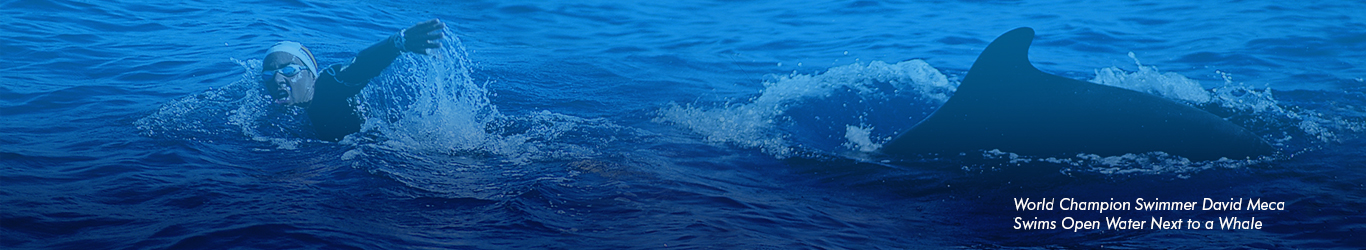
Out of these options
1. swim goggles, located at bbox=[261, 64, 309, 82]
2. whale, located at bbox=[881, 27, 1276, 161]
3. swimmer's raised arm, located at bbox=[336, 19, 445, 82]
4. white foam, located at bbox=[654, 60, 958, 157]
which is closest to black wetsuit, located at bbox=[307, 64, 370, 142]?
swimmer's raised arm, located at bbox=[336, 19, 445, 82]

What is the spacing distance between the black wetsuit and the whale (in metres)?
4.34

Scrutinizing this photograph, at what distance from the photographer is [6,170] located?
5582 millimetres

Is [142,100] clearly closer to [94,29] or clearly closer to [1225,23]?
[94,29]

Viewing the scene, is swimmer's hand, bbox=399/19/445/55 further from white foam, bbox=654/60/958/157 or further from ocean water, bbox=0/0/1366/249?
white foam, bbox=654/60/958/157

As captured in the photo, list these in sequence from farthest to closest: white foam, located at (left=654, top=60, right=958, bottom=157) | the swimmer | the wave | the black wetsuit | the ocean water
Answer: white foam, located at (left=654, top=60, right=958, bottom=157) → the black wetsuit → the swimmer → the wave → the ocean water

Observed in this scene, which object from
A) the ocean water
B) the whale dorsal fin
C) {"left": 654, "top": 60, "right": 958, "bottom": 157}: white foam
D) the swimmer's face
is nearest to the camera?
the ocean water

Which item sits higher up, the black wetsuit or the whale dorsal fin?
the whale dorsal fin

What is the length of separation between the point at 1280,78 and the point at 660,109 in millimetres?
7275

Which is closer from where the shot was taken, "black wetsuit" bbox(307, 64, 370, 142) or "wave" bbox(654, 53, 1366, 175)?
"wave" bbox(654, 53, 1366, 175)

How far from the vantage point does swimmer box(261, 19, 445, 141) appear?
241 inches

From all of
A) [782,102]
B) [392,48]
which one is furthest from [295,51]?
[782,102]

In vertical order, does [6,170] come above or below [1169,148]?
below

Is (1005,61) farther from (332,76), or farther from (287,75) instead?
(287,75)

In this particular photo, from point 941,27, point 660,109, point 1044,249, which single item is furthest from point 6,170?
point 941,27
